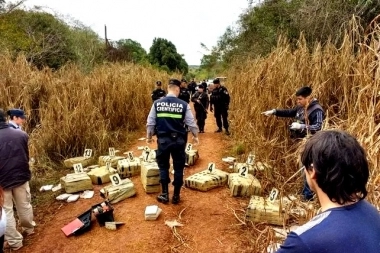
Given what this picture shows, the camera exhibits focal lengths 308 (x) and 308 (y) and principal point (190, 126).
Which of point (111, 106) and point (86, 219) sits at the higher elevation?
point (111, 106)

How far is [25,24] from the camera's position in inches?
642

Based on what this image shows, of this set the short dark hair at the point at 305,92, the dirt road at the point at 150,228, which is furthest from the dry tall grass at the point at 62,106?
the short dark hair at the point at 305,92

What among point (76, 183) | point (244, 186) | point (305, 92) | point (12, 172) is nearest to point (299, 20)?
point (305, 92)

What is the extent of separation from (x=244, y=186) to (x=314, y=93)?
5.70 ft

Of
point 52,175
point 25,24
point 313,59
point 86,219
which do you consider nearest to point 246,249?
point 86,219

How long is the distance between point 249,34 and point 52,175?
1020cm

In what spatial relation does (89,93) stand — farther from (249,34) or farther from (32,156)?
(249,34)

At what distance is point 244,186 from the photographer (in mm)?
4723

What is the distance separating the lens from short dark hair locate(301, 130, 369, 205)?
1.11m

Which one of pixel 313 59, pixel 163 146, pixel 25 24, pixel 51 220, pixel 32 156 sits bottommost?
pixel 51 220

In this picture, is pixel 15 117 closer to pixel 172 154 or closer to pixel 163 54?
pixel 172 154

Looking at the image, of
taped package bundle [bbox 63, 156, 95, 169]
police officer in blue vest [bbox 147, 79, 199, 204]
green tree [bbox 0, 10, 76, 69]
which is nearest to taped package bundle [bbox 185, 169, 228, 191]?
police officer in blue vest [bbox 147, 79, 199, 204]

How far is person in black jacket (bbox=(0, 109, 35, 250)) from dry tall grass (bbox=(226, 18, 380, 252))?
2799mm

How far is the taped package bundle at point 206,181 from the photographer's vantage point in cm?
509
